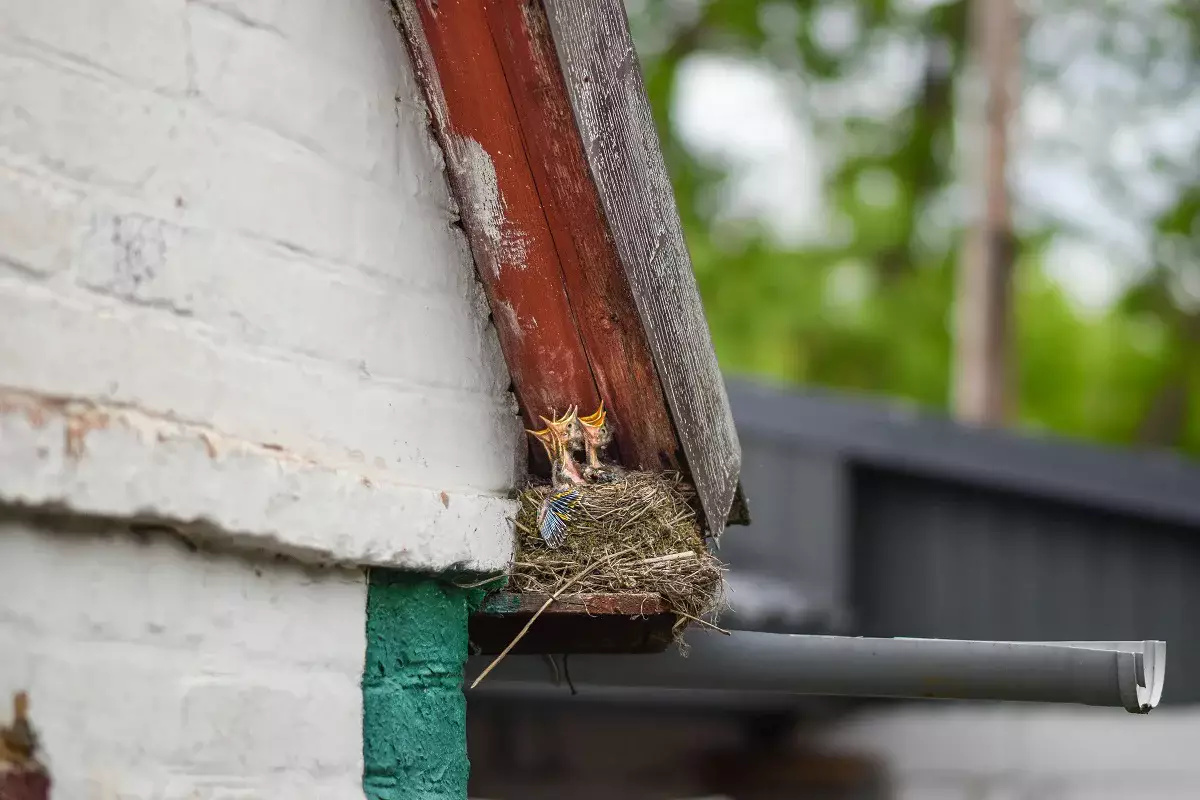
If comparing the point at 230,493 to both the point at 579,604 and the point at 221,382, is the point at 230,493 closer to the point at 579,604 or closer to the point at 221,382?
the point at 221,382

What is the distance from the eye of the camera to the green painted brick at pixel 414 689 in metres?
2.07

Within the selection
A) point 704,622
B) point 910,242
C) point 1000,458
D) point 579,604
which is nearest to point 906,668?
point 704,622

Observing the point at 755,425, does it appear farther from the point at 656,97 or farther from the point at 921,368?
the point at 656,97

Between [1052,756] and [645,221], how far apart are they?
5483 millimetres

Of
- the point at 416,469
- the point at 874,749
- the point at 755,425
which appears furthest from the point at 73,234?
the point at 874,749

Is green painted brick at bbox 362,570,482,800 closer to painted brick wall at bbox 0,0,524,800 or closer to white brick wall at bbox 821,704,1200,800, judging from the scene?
painted brick wall at bbox 0,0,524,800

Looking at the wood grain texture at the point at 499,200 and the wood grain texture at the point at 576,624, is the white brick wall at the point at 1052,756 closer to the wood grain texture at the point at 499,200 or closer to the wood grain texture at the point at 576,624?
the wood grain texture at the point at 576,624

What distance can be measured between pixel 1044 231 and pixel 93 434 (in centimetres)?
1490

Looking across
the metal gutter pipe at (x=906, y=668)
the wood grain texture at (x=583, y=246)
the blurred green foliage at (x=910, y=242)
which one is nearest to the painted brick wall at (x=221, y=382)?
the wood grain texture at (x=583, y=246)

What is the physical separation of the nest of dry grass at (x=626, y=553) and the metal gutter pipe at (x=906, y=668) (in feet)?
0.67

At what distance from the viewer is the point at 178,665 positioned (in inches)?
69.8

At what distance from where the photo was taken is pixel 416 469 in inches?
85.5

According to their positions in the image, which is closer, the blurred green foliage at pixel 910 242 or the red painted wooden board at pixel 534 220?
the red painted wooden board at pixel 534 220

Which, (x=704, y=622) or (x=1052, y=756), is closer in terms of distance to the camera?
(x=704, y=622)
